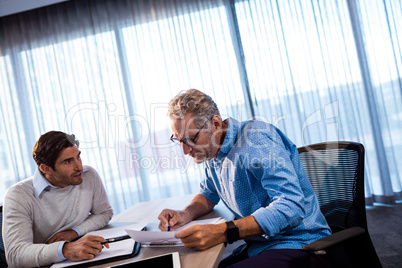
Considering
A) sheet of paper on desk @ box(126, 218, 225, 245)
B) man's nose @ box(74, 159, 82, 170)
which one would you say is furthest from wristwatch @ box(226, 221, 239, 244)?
man's nose @ box(74, 159, 82, 170)

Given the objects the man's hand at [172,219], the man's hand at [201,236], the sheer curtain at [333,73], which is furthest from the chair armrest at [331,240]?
the sheer curtain at [333,73]

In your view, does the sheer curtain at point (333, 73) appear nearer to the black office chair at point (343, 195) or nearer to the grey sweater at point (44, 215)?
the black office chair at point (343, 195)

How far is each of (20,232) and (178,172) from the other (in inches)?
98.2

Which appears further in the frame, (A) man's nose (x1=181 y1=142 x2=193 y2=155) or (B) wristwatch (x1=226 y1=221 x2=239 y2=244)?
(A) man's nose (x1=181 y1=142 x2=193 y2=155)

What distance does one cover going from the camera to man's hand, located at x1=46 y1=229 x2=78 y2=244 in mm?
1473

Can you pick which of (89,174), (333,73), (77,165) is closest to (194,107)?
(77,165)

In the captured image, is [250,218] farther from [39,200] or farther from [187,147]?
[39,200]

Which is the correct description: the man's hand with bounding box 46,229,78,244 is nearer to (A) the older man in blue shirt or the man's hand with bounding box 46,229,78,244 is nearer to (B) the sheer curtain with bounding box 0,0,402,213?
(A) the older man in blue shirt

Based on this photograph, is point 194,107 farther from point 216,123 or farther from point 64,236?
point 64,236

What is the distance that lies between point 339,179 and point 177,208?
33.0 inches

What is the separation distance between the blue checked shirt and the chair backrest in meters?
0.17

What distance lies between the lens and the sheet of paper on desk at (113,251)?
1174 millimetres

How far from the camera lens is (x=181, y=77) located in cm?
379

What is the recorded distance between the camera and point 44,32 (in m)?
3.95
